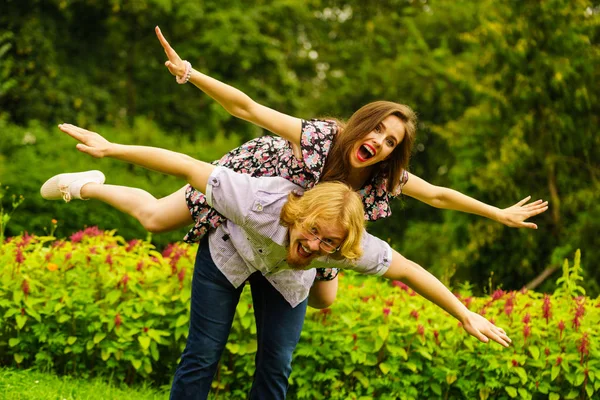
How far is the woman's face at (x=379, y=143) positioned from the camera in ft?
11.2

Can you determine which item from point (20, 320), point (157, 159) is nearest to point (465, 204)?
point (157, 159)

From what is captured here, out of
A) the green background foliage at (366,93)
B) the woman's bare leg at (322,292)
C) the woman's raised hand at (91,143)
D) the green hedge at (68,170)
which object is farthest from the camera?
the green background foliage at (366,93)

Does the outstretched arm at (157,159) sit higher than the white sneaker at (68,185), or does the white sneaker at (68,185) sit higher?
the outstretched arm at (157,159)

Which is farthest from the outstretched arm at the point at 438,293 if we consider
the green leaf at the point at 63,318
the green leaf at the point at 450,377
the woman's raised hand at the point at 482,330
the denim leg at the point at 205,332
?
the green leaf at the point at 63,318

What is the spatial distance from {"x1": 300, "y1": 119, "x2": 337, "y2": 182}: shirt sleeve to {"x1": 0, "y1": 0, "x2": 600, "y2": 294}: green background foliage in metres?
2.23

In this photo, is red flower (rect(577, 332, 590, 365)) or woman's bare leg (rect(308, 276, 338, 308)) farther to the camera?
red flower (rect(577, 332, 590, 365))

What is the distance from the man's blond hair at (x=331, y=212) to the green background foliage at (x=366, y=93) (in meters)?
2.33

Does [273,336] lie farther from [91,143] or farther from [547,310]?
[547,310]

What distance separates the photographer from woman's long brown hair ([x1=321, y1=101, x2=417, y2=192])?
344 centimetres

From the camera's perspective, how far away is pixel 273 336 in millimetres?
3639

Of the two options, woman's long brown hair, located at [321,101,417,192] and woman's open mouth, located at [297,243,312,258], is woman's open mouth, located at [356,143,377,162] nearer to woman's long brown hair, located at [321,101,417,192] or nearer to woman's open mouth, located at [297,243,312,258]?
woman's long brown hair, located at [321,101,417,192]

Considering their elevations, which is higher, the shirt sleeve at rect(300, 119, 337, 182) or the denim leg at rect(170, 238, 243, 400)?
the shirt sleeve at rect(300, 119, 337, 182)

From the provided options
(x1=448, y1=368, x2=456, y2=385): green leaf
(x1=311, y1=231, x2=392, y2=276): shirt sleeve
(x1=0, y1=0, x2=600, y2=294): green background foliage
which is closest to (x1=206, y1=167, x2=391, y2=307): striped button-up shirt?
(x1=311, y1=231, x2=392, y2=276): shirt sleeve

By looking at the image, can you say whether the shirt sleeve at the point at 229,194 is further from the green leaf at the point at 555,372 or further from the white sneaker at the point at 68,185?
the green leaf at the point at 555,372
